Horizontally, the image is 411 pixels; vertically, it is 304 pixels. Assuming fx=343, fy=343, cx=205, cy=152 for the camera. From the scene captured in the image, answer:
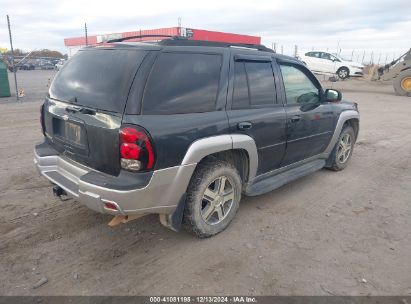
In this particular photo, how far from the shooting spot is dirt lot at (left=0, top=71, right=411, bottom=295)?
278 centimetres

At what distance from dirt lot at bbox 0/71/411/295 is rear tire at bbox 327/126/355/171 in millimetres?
544

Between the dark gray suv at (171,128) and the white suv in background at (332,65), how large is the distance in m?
22.9

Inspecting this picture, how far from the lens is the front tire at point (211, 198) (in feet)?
10.5

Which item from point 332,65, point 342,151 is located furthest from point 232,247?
point 332,65

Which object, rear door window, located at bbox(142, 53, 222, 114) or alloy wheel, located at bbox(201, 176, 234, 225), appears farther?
alloy wheel, located at bbox(201, 176, 234, 225)

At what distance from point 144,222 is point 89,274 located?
969mm

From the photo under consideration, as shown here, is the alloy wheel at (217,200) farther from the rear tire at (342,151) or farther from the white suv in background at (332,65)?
the white suv in background at (332,65)

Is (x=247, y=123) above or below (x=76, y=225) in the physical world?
above

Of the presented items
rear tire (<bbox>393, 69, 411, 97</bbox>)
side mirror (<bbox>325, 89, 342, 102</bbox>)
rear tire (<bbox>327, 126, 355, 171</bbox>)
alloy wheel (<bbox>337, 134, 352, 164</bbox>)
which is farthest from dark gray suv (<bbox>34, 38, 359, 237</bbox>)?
rear tire (<bbox>393, 69, 411, 97</bbox>)

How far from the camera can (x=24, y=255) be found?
307cm

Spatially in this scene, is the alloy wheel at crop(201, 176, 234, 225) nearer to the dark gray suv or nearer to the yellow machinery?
the dark gray suv

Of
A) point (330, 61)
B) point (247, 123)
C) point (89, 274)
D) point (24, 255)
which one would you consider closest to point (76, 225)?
point (24, 255)

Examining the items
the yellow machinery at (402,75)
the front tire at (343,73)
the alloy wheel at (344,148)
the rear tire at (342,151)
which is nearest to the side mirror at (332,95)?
the rear tire at (342,151)

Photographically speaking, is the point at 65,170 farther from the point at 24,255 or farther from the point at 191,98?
the point at 191,98
